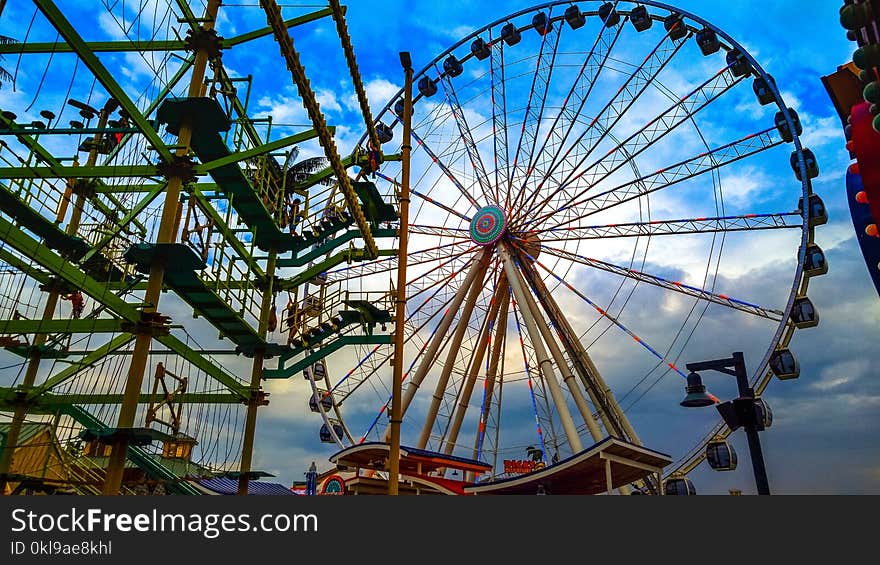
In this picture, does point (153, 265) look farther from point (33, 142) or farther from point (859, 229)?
point (859, 229)

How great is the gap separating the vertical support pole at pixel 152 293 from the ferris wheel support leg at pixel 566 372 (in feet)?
48.9

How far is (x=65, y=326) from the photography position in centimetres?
1352

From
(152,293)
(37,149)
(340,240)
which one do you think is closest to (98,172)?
(152,293)

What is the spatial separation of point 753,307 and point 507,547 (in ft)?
66.1

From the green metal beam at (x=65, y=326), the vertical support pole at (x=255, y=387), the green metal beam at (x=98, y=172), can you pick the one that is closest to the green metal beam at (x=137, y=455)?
the vertical support pole at (x=255, y=387)

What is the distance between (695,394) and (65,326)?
14048mm

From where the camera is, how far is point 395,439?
9.53 meters

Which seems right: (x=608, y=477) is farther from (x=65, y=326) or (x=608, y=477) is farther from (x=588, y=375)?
(x=65, y=326)

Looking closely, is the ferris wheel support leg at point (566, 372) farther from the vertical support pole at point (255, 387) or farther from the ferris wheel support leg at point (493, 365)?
the vertical support pole at point (255, 387)

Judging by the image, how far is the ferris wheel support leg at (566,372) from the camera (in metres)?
21.8

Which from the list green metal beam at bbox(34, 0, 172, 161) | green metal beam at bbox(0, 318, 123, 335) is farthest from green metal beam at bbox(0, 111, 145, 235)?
green metal beam at bbox(0, 318, 123, 335)

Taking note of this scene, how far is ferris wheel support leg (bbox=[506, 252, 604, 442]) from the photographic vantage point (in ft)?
71.5

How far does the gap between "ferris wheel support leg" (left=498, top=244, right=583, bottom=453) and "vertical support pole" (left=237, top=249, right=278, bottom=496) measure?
995 cm

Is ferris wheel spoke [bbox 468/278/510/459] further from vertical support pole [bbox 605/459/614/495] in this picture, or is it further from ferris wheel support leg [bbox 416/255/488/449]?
vertical support pole [bbox 605/459/614/495]
